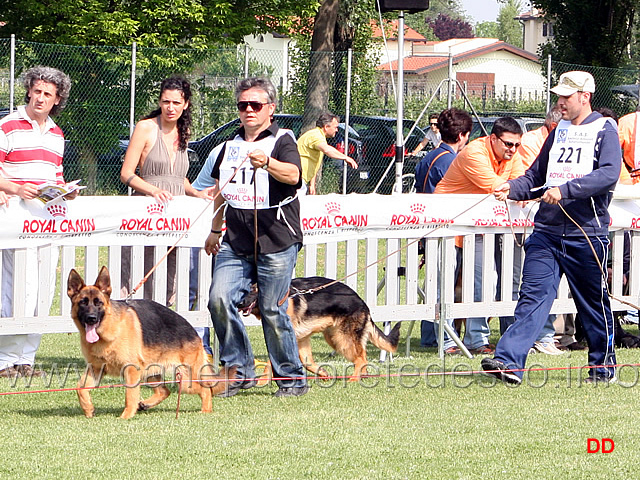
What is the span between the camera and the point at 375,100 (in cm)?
2041

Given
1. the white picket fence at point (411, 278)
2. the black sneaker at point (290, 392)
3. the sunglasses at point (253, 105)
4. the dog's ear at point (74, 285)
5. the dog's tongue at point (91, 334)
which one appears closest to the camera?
the dog's tongue at point (91, 334)

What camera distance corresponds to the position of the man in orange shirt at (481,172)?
8625 mm

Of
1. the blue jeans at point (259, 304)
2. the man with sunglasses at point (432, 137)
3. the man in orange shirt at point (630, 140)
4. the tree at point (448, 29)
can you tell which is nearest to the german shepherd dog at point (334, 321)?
the blue jeans at point (259, 304)

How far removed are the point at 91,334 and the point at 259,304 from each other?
3.81 ft

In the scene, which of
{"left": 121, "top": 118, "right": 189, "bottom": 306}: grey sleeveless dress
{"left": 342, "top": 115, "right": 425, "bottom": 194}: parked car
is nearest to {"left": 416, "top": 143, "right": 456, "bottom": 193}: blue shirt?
{"left": 121, "top": 118, "right": 189, "bottom": 306}: grey sleeveless dress

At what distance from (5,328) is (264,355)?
2279mm

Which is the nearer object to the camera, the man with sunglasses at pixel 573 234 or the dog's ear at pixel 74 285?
the dog's ear at pixel 74 285

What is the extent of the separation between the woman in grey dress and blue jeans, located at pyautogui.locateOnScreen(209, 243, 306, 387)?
3.85 feet

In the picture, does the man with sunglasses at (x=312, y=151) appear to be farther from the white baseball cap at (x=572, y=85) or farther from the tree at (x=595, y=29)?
the tree at (x=595, y=29)

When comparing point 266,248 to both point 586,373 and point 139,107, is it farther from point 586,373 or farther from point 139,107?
point 139,107

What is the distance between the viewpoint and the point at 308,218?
815 cm

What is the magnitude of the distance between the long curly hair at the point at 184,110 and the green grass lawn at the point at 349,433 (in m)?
1.82

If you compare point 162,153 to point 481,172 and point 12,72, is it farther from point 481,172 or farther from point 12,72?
point 12,72

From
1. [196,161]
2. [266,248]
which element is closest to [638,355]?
[266,248]
